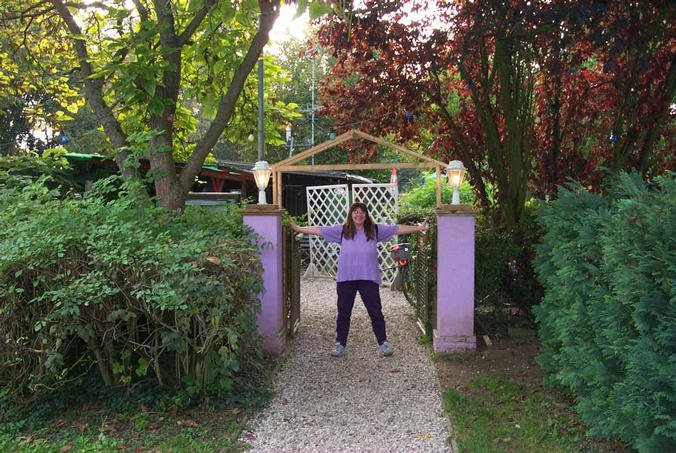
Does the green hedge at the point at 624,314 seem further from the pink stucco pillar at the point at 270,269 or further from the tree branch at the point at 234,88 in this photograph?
the tree branch at the point at 234,88

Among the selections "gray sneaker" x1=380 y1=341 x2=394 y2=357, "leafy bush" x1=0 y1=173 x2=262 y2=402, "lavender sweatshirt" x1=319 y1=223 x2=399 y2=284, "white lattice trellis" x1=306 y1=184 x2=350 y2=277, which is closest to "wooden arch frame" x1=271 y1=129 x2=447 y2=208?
"lavender sweatshirt" x1=319 y1=223 x2=399 y2=284

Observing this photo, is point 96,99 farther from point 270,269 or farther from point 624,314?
point 624,314

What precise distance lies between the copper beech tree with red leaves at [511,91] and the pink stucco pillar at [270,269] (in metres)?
2.23

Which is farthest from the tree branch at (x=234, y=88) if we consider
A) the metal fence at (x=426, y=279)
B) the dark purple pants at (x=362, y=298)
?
the metal fence at (x=426, y=279)

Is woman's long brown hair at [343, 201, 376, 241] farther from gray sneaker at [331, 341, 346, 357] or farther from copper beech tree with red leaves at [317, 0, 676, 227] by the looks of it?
copper beech tree with red leaves at [317, 0, 676, 227]

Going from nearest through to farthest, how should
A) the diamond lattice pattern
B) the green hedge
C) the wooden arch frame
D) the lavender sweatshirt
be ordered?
the green hedge
the lavender sweatshirt
the wooden arch frame
the diamond lattice pattern

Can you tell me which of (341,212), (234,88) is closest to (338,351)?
(234,88)

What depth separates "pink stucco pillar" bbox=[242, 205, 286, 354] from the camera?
5.62m

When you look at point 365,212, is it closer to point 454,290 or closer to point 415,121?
point 454,290

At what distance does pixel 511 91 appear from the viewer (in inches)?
258

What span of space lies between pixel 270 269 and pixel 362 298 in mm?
945

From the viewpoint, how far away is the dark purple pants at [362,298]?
5730 millimetres

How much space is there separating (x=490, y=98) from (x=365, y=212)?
2.51 m

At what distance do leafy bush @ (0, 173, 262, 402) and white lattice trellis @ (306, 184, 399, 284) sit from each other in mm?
6809
